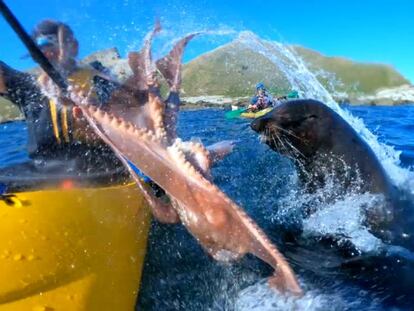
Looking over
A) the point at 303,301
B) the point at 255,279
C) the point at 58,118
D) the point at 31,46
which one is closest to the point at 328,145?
the point at 255,279

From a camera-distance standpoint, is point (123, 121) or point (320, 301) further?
point (320, 301)

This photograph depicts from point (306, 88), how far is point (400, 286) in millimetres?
4506

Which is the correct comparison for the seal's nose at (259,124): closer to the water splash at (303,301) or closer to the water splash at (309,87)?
the water splash at (309,87)

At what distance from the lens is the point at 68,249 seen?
3.13m

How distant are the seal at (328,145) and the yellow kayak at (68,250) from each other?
83.8 inches

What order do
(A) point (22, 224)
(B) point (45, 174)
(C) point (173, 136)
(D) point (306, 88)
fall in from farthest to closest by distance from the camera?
(D) point (306, 88) → (B) point (45, 174) → (A) point (22, 224) → (C) point (173, 136)

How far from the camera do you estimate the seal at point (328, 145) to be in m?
4.98

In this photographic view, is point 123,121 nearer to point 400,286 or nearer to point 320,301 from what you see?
point 320,301

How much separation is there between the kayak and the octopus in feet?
2.54

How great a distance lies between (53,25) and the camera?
338 centimetres

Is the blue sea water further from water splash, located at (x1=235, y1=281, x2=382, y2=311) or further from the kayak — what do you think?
the kayak

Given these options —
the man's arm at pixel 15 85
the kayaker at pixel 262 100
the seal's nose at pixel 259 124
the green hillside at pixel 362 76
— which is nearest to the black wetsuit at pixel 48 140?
the man's arm at pixel 15 85

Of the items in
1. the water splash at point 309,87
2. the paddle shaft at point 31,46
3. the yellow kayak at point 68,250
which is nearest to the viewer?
the paddle shaft at point 31,46

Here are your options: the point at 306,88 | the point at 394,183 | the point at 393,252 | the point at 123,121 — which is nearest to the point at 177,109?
the point at 123,121
